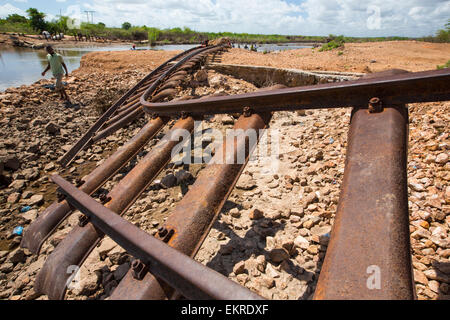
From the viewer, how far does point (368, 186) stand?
1072mm

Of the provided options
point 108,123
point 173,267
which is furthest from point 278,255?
point 108,123

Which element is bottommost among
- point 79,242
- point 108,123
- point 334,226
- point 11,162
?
point 11,162

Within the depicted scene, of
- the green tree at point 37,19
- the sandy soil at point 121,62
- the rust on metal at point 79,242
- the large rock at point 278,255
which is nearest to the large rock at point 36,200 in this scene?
the rust on metal at point 79,242

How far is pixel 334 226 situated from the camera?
1048mm

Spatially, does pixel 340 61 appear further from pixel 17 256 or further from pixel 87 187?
pixel 17 256

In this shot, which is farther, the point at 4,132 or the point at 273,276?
the point at 4,132

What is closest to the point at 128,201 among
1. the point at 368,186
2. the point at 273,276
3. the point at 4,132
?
the point at 273,276

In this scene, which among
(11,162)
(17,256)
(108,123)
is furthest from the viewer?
(11,162)

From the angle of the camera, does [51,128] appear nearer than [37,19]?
Yes

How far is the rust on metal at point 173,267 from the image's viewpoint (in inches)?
33.9

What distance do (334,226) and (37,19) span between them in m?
99.6

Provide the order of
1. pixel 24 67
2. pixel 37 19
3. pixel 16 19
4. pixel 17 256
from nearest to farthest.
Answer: pixel 17 256
pixel 24 67
pixel 37 19
pixel 16 19
